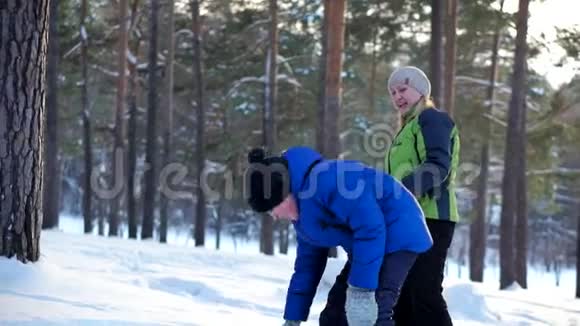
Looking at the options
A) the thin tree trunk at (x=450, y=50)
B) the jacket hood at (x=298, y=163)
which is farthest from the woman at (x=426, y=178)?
the thin tree trunk at (x=450, y=50)

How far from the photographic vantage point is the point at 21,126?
5199 mm

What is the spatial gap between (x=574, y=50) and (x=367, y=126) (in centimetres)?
1122

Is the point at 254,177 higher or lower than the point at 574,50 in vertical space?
lower

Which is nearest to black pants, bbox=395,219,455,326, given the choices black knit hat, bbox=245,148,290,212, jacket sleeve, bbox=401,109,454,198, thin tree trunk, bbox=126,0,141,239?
jacket sleeve, bbox=401,109,454,198

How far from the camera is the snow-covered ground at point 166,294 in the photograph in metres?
4.52

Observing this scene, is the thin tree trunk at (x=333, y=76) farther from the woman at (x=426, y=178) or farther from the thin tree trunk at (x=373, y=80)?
the thin tree trunk at (x=373, y=80)

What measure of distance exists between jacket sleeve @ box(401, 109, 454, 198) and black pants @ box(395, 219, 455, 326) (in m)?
0.25

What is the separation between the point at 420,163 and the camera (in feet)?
12.5

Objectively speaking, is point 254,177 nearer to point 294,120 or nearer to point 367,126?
point 294,120

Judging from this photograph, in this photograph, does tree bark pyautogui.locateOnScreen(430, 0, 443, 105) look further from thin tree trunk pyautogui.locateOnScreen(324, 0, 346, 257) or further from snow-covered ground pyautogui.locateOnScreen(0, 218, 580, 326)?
snow-covered ground pyautogui.locateOnScreen(0, 218, 580, 326)

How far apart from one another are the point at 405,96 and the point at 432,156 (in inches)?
15.7

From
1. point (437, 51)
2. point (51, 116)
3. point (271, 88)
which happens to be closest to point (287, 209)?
point (437, 51)

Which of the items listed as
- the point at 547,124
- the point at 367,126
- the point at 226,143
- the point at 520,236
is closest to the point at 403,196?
the point at 520,236

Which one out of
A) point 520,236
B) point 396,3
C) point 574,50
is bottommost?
point 520,236
